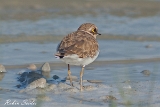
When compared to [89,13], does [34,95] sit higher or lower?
lower

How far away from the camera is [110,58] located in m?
7.79

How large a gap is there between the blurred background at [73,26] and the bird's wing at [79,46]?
61.2 inches

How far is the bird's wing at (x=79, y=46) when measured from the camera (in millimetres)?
5727

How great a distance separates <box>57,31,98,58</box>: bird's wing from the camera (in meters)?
5.73

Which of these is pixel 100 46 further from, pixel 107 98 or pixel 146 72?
pixel 107 98

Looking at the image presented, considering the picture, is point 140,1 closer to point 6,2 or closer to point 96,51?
point 6,2

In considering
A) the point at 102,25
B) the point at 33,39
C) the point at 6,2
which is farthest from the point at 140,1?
the point at 33,39

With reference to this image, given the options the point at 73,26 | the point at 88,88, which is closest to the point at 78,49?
the point at 88,88

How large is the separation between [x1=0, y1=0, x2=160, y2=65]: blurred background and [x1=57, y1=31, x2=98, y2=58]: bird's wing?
1.55m

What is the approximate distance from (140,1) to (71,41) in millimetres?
6442

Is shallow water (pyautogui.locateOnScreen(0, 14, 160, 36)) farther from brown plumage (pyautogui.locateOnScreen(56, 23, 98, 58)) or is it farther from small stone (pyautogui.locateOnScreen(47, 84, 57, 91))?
small stone (pyautogui.locateOnScreen(47, 84, 57, 91))

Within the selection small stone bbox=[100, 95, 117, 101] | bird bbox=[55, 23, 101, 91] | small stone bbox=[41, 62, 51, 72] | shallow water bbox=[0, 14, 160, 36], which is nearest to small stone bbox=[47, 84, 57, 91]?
bird bbox=[55, 23, 101, 91]

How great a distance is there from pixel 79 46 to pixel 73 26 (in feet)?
13.4

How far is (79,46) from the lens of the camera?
586 centimetres
